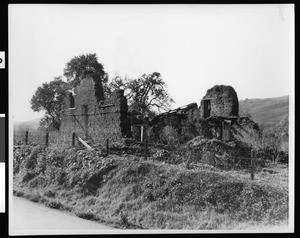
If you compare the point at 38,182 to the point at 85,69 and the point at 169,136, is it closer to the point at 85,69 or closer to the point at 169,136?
the point at 85,69

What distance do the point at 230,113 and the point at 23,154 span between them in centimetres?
408

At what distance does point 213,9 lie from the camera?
7.28 m

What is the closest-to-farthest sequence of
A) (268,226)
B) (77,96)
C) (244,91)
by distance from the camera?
1. (268,226)
2. (244,91)
3. (77,96)

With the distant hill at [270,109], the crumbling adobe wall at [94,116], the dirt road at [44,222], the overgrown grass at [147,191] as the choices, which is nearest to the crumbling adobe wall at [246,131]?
the distant hill at [270,109]

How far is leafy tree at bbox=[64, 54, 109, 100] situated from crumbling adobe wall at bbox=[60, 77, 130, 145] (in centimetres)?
20

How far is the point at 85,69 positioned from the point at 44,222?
2813 millimetres

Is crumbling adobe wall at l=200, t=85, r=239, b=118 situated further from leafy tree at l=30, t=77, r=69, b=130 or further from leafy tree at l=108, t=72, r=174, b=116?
leafy tree at l=30, t=77, r=69, b=130

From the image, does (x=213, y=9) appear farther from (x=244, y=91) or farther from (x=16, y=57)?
(x=16, y=57)

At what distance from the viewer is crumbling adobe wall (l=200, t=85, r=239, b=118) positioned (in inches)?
294

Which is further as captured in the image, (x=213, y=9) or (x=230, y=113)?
(x=230, y=113)

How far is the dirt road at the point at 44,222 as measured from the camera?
279 inches

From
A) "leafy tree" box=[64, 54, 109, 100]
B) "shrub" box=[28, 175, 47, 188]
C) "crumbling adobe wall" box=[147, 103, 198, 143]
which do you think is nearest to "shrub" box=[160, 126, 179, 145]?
"crumbling adobe wall" box=[147, 103, 198, 143]

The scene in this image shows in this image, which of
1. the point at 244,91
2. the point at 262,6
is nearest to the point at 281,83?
the point at 244,91

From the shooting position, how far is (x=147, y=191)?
23.8ft
